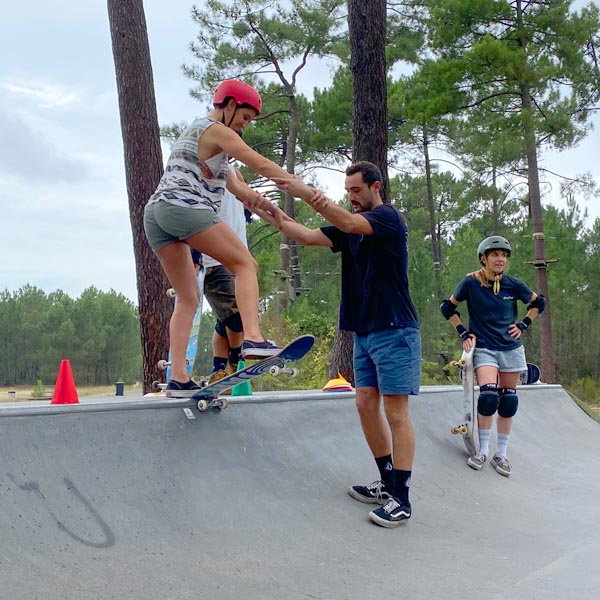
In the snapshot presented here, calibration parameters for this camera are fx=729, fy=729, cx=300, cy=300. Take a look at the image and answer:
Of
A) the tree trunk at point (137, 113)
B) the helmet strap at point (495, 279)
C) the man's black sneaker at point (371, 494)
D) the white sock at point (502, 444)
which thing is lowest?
the white sock at point (502, 444)

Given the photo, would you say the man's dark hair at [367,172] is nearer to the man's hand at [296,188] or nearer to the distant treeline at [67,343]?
the man's hand at [296,188]

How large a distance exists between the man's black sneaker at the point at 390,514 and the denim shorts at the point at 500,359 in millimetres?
2395

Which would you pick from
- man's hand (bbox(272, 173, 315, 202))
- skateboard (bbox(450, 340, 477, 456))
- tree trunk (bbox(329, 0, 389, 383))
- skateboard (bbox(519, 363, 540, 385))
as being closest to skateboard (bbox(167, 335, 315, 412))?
man's hand (bbox(272, 173, 315, 202))

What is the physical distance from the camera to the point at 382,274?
4152mm

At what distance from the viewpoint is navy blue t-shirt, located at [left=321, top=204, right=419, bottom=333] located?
162 inches

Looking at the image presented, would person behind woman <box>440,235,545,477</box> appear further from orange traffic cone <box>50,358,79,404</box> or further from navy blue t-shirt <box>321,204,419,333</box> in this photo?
orange traffic cone <box>50,358,79,404</box>

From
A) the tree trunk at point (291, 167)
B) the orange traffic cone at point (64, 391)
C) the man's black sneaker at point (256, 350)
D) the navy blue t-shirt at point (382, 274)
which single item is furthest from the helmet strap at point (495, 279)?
the tree trunk at point (291, 167)

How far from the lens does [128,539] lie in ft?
9.92

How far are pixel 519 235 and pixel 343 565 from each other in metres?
24.7

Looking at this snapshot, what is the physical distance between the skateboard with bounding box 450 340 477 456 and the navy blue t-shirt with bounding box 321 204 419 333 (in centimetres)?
212

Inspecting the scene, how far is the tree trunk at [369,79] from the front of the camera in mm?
9812

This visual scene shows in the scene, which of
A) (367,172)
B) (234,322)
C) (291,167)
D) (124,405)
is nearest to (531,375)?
(234,322)

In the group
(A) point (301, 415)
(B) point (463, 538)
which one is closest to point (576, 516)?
(B) point (463, 538)

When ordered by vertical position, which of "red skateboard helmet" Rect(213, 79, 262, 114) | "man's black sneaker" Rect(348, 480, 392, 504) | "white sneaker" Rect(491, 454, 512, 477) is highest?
"red skateboard helmet" Rect(213, 79, 262, 114)
